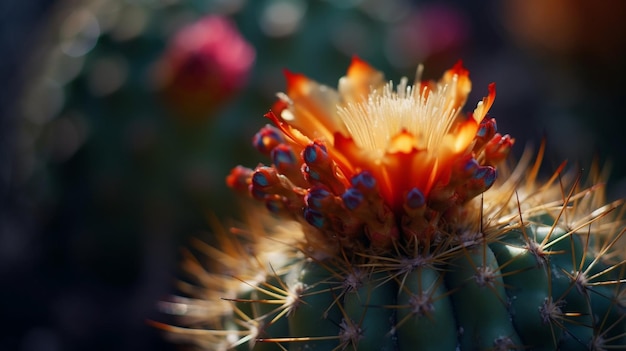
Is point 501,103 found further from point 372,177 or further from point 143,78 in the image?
point 372,177

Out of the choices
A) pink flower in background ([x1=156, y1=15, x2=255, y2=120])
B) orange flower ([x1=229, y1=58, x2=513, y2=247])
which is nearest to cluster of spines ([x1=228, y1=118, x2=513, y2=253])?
orange flower ([x1=229, y1=58, x2=513, y2=247])

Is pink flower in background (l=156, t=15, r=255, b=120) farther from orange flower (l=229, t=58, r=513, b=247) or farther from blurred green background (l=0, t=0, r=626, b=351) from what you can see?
orange flower (l=229, t=58, r=513, b=247)

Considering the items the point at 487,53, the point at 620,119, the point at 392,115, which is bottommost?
the point at 392,115

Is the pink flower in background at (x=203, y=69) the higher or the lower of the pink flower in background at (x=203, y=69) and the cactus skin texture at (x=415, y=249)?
the higher

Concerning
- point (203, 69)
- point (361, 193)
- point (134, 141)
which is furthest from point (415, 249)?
point (134, 141)

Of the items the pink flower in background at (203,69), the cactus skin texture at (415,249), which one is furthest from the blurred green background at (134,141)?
the cactus skin texture at (415,249)

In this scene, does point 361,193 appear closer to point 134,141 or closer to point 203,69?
point 203,69

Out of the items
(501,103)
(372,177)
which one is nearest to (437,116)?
(372,177)

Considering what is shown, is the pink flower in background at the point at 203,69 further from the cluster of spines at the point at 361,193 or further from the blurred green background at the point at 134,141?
the cluster of spines at the point at 361,193
